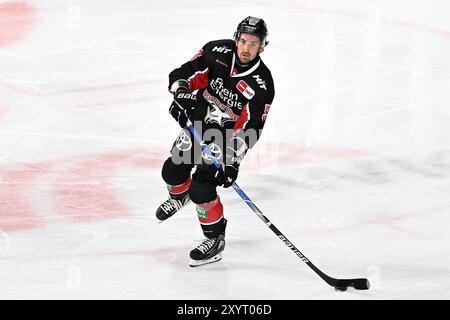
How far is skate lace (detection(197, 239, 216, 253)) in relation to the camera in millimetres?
4605

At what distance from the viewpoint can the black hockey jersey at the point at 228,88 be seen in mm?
4477

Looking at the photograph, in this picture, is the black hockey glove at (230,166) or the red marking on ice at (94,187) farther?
the red marking on ice at (94,187)

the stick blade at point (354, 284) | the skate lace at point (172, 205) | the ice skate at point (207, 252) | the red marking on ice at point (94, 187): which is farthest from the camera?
the red marking on ice at point (94, 187)

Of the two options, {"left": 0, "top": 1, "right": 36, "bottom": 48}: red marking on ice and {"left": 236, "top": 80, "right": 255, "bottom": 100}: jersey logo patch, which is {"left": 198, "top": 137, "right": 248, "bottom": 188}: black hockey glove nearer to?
{"left": 236, "top": 80, "right": 255, "bottom": 100}: jersey logo patch

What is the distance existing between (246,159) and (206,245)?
4.96 feet

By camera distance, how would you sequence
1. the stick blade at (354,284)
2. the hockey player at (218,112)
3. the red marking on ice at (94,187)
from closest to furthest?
the stick blade at (354,284)
the hockey player at (218,112)
the red marking on ice at (94,187)

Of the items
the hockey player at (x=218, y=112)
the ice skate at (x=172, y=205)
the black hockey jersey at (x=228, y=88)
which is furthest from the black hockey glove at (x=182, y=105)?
the ice skate at (x=172, y=205)

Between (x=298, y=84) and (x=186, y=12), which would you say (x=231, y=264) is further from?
(x=186, y=12)

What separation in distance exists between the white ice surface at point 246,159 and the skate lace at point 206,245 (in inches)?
3.8

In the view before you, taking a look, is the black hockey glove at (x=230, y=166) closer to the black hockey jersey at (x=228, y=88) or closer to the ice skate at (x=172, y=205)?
the black hockey jersey at (x=228, y=88)

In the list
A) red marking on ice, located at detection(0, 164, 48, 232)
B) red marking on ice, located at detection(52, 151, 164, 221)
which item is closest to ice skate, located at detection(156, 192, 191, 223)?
red marking on ice, located at detection(52, 151, 164, 221)

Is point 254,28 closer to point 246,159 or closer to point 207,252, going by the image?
point 207,252

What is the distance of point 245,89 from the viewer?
14.8 feet

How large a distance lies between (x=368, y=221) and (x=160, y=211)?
49.4 inches
